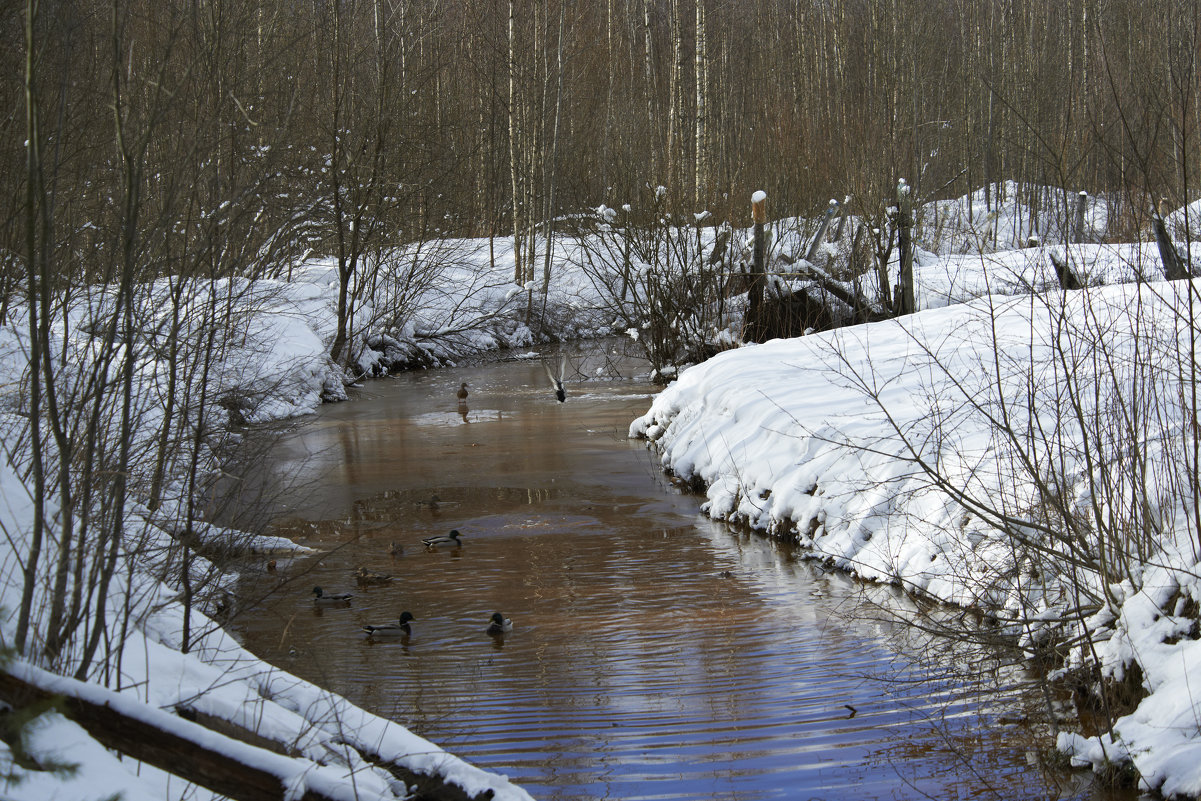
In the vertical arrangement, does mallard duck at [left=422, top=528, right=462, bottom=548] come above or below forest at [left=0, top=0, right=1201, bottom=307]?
below

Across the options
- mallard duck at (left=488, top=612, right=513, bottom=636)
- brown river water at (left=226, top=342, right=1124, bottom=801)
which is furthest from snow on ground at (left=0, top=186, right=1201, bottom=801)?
mallard duck at (left=488, top=612, right=513, bottom=636)

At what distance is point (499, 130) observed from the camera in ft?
94.4

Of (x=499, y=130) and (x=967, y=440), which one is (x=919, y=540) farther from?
(x=499, y=130)

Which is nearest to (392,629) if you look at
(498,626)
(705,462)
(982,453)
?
(498,626)

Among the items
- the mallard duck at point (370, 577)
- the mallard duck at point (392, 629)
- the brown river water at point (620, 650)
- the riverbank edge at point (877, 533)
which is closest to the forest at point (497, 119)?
the riverbank edge at point (877, 533)

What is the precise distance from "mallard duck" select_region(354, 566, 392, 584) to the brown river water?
0.10 meters

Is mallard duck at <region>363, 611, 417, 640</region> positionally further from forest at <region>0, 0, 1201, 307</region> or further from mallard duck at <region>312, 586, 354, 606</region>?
forest at <region>0, 0, 1201, 307</region>

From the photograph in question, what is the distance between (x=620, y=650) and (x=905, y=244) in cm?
947

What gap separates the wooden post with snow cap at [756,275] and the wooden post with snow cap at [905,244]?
1974 millimetres

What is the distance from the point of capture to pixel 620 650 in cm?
668

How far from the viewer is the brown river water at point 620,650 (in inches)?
197

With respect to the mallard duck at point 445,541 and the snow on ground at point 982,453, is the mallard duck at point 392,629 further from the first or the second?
the snow on ground at point 982,453

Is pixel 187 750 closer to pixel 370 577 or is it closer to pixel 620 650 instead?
pixel 620 650

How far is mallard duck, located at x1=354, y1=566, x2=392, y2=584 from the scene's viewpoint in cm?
828
